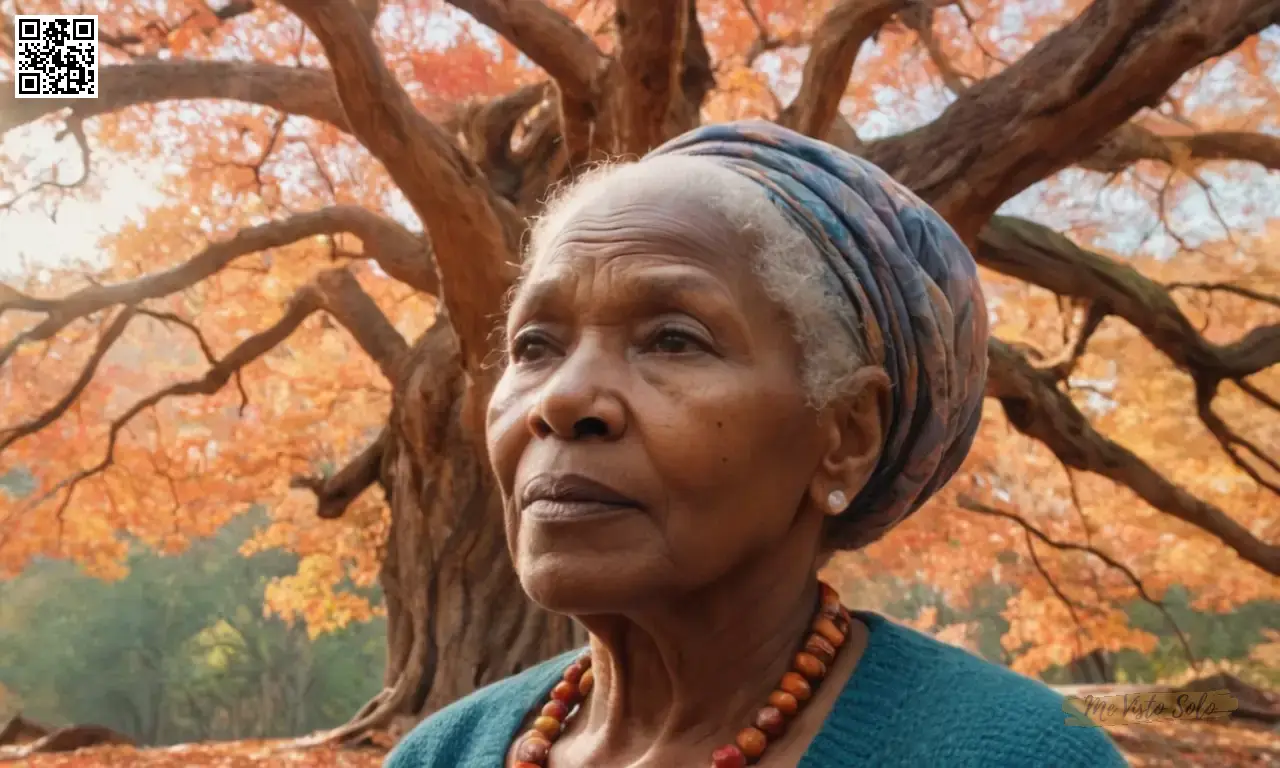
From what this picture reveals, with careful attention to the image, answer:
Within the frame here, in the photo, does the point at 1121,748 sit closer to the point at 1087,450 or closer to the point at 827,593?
the point at 1087,450

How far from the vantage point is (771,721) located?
1.09 meters

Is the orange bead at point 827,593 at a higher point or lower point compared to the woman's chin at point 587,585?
lower

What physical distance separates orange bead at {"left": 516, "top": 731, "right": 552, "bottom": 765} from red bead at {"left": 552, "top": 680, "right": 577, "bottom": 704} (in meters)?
0.06

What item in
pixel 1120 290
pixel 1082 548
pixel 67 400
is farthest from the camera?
pixel 1082 548

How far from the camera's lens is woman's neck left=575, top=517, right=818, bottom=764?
111 centimetres

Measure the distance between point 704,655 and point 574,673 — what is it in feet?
0.84

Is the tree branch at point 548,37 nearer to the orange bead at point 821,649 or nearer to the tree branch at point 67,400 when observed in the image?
the tree branch at point 67,400

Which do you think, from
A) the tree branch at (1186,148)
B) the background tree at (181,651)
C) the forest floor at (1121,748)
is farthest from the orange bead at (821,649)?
the background tree at (181,651)

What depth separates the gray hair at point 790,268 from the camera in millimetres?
1101

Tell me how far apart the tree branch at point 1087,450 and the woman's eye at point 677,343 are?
4186 mm

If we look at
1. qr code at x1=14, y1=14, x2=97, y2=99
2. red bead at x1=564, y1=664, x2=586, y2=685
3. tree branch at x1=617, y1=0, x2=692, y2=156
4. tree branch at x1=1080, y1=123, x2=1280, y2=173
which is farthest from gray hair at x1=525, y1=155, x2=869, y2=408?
tree branch at x1=1080, y1=123, x2=1280, y2=173

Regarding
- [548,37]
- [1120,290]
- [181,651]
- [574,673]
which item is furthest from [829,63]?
[181,651]

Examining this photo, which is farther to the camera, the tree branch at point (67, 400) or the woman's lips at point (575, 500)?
the tree branch at point (67, 400)

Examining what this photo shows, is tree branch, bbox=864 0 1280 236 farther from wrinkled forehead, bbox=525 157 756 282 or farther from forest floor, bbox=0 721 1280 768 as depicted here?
wrinkled forehead, bbox=525 157 756 282
